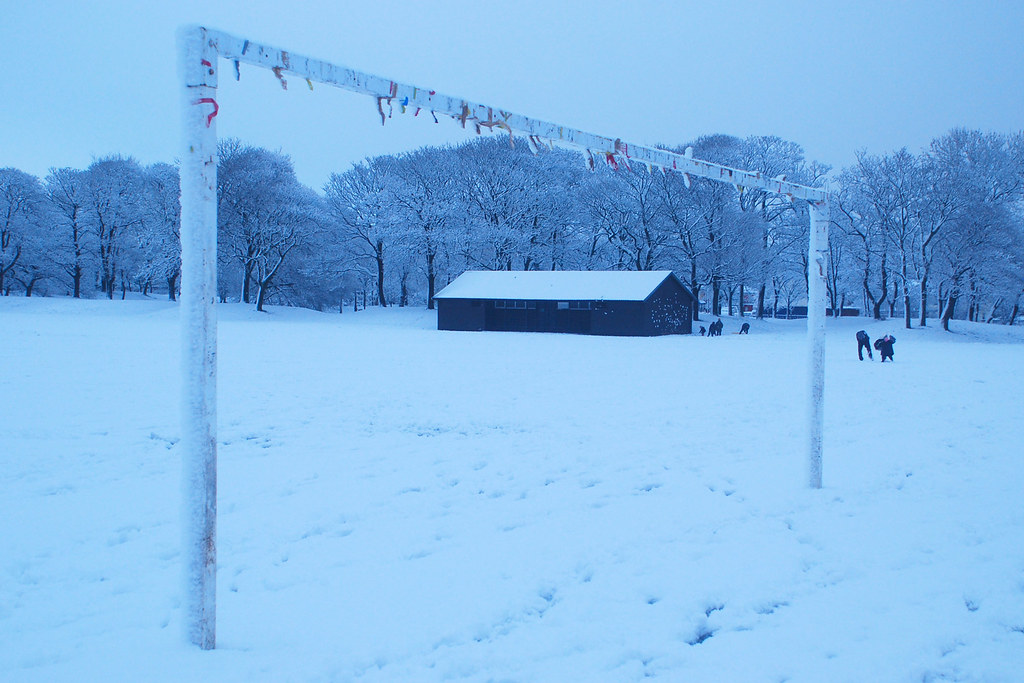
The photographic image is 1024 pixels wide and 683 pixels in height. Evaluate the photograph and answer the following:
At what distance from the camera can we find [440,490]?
6.52 metres

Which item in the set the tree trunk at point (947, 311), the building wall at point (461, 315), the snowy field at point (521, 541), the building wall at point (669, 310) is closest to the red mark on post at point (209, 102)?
the snowy field at point (521, 541)

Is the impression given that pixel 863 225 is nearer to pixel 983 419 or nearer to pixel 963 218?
pixel 963 218

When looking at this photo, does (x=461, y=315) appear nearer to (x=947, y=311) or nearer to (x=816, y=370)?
(x=947, y=311)

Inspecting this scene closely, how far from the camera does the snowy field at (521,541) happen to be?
355cm

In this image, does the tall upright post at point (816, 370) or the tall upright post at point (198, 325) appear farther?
the tall upright post at point (816, 370)

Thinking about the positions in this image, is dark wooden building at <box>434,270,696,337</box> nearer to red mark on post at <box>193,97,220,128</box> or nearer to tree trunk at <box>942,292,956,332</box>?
tree trunk at <box>942,292,956,332</box>

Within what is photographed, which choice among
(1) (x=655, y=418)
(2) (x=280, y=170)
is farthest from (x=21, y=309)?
(1) (x=655, y=418)

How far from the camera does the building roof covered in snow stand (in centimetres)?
3697

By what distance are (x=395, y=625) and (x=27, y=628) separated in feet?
7.00

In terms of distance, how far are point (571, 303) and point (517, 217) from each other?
12972 millimetres

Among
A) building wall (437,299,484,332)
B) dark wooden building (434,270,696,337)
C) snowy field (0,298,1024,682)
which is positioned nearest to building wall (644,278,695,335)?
dark wooden building (434,270,696,337)

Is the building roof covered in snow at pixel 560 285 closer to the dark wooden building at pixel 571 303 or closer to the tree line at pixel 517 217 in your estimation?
the dark wooden building at pixel 571 303

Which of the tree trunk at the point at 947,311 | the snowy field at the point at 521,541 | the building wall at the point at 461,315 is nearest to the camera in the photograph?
the snowy field at the point at 521,541

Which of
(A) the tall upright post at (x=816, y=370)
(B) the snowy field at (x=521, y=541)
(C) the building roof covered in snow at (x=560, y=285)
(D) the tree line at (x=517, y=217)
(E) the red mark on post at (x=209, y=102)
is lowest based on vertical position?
(B) the snowy field at (x=521, y=541)
